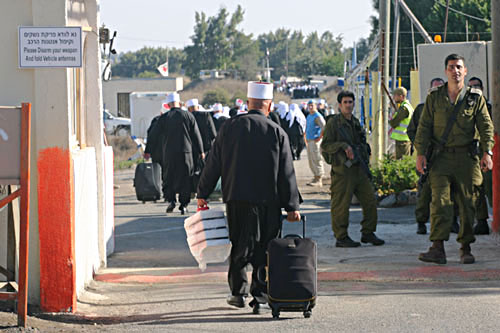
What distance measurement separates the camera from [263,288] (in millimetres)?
7352

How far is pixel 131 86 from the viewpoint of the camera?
6488cm

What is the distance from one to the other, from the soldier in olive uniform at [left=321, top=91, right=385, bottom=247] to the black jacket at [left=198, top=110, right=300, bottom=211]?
3.33m

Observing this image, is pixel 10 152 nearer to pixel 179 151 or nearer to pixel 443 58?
pixel 179 151

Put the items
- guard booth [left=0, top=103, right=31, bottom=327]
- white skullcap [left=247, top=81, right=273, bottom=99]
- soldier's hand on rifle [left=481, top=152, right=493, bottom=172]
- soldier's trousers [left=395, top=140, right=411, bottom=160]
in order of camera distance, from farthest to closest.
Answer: soldier's trousers [left=395, top=140, right=411, bottom=160] < soldier's hand on rifle [left=481, top=152, right=493, bottom=172] < white skullcap [left=247, top=81, right=273, bottom=99] < guard booth [left=0, top=103, right=31, bottom=327]

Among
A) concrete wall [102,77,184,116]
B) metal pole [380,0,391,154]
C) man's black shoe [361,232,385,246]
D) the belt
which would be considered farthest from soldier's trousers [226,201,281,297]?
concrete wall [102,77,184,116]

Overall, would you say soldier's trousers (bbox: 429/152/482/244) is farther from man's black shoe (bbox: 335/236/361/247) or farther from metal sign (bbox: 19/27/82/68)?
metal sign (bbox: 19/27/82/68)

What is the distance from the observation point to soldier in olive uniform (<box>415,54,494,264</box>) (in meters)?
9.00

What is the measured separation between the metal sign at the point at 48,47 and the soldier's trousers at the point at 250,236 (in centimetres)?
169

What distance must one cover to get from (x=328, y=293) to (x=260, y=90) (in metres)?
1.93

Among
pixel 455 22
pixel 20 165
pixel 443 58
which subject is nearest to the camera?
pixel 20 165

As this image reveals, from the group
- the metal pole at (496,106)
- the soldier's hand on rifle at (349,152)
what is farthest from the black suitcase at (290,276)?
the metal pole at (496,106)

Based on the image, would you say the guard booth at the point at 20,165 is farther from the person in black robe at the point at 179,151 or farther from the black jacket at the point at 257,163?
the person in black robe at the point at 179,151

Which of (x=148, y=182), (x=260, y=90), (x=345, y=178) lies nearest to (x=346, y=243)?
(x=345, y=178)

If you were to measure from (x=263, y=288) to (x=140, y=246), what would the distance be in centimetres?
438
